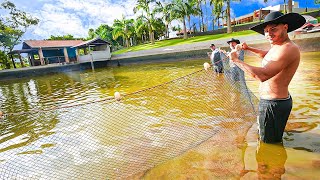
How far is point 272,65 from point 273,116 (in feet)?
2.62

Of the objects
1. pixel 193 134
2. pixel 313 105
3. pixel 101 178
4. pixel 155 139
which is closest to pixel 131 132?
pixel 155 139

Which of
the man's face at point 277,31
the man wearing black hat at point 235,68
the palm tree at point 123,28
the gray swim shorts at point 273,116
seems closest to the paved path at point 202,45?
the man wearing black hat at point 235,68

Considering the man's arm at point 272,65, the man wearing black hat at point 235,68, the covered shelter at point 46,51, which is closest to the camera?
the man's arm at point 272,65

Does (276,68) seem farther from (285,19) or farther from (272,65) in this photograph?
(285,19)

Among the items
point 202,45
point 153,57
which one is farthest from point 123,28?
point 202,45

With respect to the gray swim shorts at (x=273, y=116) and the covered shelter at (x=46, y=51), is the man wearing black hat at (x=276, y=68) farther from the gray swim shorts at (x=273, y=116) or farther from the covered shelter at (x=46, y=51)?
the covered shelter at (x=46, y=51)

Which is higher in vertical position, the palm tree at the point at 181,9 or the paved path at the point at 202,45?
the palm tree at the point at 181,9

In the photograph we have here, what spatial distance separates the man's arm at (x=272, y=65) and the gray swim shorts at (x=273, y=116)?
0.52m

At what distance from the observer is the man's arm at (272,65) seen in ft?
8.08

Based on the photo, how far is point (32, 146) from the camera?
529 centimetres

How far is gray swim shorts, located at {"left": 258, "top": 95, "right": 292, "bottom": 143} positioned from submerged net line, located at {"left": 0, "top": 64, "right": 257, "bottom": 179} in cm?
67

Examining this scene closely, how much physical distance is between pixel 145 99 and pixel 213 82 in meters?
2.95

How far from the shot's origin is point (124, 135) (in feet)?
16.9

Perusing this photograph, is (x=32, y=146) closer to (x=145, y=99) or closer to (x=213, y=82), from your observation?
(x=145, y=99)
